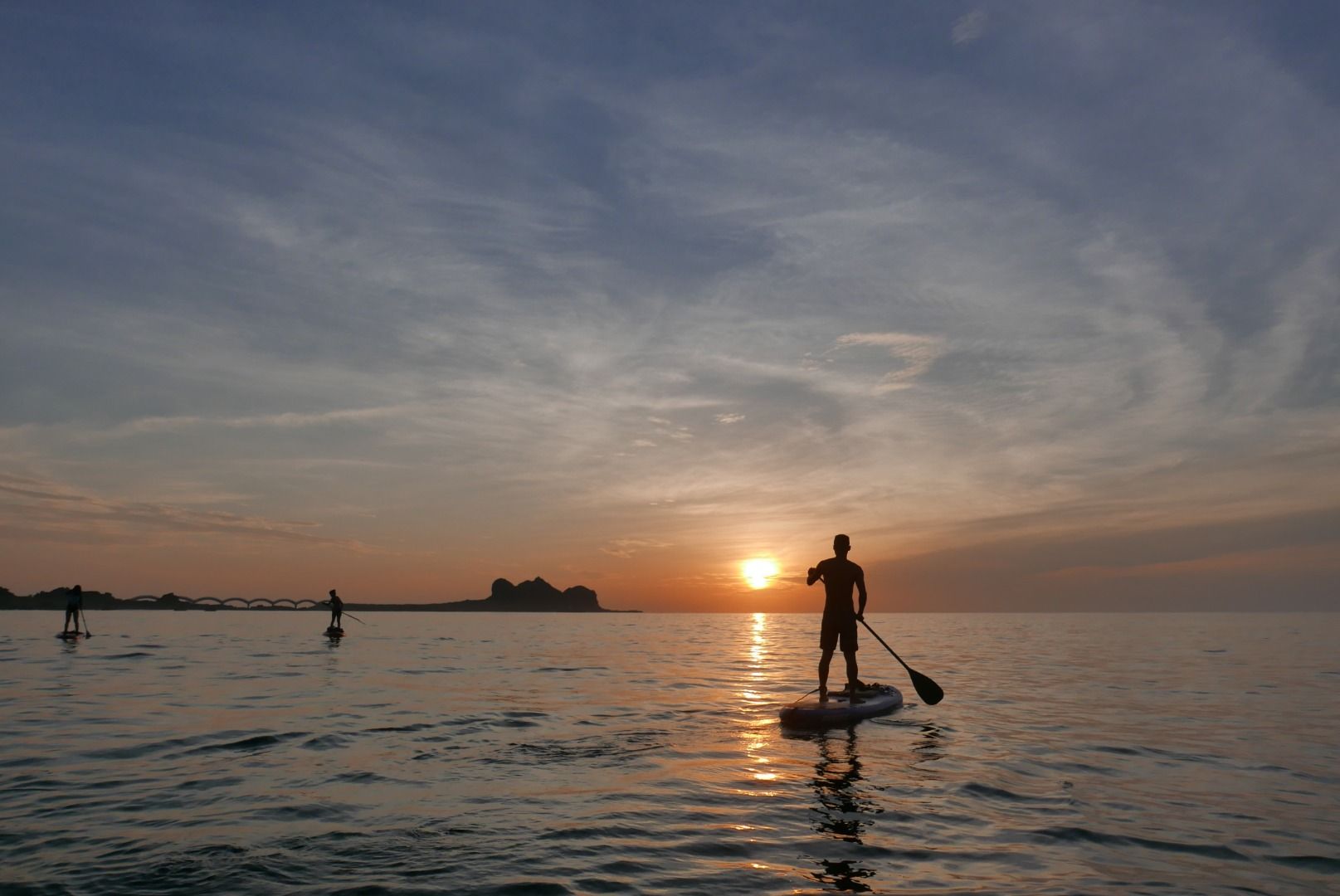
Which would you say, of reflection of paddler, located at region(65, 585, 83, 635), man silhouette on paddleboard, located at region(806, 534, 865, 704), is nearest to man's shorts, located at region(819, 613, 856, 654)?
man silhouette on paddleboard, located at region(806, 534, 865, 704)

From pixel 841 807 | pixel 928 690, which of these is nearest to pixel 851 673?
pixel 928 690

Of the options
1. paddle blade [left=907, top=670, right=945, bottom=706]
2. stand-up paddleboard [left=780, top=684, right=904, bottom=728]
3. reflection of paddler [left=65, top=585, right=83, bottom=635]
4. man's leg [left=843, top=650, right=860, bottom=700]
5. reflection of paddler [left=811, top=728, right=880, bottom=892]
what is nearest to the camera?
reflection of paddler [left=811, top=728, right=880, bottom=892]

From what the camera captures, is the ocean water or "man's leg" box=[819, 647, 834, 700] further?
"man's leg" box=[819, 647, 834, 700]

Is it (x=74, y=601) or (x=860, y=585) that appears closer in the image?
(x=860, y=585)

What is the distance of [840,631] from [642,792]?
8.03m

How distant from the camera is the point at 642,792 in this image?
35.4 ft

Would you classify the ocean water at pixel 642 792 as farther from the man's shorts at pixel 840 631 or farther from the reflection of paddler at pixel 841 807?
the man's shorts at pixel 840 631

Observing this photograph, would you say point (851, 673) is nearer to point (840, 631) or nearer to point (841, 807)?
point (840, 631)

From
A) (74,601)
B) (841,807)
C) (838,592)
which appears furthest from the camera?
(74,601)

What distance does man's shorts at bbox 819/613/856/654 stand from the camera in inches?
691

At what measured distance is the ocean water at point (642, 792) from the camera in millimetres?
7559

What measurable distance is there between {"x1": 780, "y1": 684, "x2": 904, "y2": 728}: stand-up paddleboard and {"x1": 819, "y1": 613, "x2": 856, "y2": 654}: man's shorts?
3.53 ft

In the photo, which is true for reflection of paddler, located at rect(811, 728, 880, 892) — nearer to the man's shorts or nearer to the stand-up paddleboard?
the stand-up paddleboard

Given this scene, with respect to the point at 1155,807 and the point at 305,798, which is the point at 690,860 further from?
the point at 1155,807
